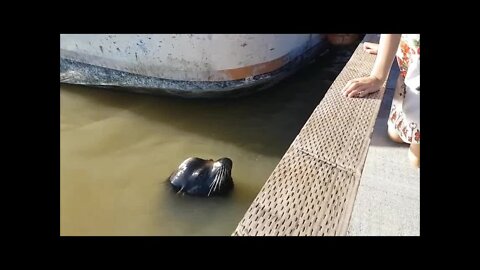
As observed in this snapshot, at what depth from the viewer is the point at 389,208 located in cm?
216

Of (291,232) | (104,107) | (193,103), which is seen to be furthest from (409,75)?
(104,107)

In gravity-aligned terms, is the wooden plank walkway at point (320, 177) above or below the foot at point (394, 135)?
below

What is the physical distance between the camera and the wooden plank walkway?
198 centimetres

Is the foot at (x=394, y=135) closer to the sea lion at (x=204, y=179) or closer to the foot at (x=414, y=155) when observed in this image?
the foot at (x=414, y=155)

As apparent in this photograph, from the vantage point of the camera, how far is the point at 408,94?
2.13m

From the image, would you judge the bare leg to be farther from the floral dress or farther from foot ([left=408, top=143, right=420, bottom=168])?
foot ([left=408, top=143, right=420, bottom=168])

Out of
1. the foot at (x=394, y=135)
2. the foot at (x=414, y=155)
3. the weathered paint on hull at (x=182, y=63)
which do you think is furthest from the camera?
the weathered paint on hull at (x=182, y=63)

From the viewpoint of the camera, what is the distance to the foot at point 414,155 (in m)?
2.30

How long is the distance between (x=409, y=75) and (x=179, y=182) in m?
2.44

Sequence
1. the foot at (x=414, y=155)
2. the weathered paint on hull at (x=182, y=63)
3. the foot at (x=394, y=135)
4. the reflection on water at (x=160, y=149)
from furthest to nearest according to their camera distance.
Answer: the weathered paint on hull at (x=182, y=63) < the reflection on water at (x=160, y=149) < the foot at (x=394, y=135) < the foot at (x=414, y=155)

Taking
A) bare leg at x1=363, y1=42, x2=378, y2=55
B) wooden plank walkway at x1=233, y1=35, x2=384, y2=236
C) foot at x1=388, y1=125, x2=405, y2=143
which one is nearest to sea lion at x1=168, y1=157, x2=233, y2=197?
wooden plank walkway at x1=233, y1=35, x2=384, y2=236

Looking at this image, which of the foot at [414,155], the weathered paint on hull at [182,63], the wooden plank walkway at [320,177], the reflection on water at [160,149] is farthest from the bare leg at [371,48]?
the foot at [414,155]

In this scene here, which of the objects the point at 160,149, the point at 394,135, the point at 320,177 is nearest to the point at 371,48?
the point at 394,135

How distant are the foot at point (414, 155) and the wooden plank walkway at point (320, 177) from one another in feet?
0.87
